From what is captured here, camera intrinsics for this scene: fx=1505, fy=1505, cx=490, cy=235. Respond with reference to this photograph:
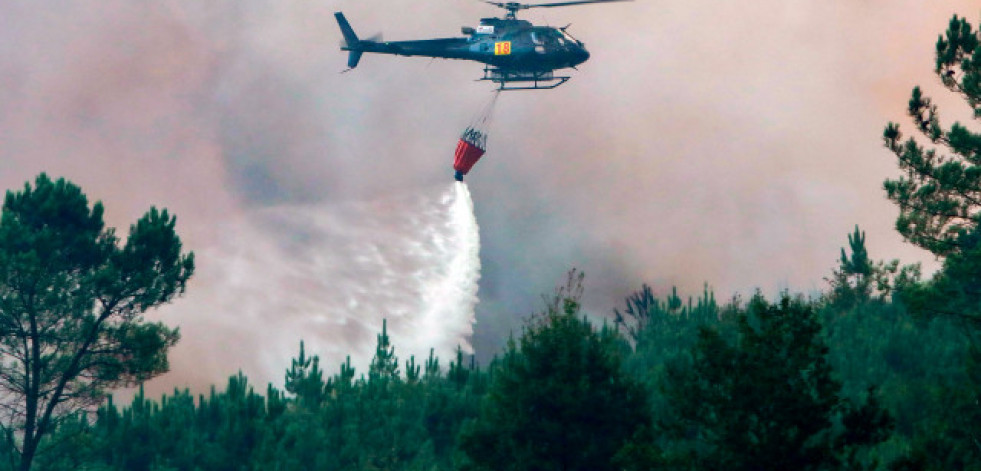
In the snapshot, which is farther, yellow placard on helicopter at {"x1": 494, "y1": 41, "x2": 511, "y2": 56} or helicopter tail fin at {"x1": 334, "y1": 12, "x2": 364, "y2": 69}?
helicopter tail fin at {"x1": 334, "y1": 12, "x2": 364, "y2": 69}

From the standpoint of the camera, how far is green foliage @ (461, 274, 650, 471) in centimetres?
4591

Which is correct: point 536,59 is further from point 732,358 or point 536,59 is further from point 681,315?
point 732,358

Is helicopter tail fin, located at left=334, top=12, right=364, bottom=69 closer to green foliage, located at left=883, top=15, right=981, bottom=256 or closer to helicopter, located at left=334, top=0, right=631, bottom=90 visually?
helicopter, located at left=334, top=0, right=631, bottom=90

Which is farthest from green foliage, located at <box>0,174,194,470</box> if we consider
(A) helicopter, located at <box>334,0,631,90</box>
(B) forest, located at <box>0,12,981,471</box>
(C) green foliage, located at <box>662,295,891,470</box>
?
(C) green foliage, located at <box>662,295,891,470</box>

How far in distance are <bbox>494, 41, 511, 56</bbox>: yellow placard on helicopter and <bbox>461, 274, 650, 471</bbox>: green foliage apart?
2853cm

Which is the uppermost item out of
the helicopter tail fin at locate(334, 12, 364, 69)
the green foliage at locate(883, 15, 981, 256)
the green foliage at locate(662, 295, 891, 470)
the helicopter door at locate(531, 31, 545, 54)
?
the helicopter tail fin at locate(334, 12, 364, 69)

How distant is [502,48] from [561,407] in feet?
106

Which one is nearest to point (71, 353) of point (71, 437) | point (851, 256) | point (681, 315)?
point (71, 437)

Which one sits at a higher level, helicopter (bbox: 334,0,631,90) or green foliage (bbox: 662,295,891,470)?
helicopter (bbox: 334,0,631,90)

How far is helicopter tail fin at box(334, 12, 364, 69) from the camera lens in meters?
86.2

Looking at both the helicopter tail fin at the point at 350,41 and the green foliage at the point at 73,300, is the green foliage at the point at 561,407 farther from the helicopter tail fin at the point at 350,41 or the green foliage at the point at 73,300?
the helicopter tail fin at the point at 350,41

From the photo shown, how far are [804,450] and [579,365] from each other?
36.4 feet

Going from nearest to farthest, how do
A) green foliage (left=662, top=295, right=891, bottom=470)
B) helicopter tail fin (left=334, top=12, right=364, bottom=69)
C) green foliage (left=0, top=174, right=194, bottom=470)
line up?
green foliage (left=662, top=295, right=891, bottom=470) < green foliage (left=0, top=174, right=194, bottom=470) < helicopter tail fin (left=334, top=12, right=364, bottom=69)

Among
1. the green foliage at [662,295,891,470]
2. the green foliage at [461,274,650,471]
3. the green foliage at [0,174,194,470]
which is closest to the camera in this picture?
the green foliage at [662,295,891,470]
